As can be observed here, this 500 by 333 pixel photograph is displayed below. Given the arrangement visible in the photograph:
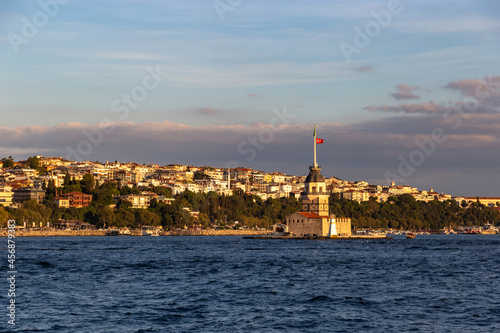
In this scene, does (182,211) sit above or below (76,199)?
below

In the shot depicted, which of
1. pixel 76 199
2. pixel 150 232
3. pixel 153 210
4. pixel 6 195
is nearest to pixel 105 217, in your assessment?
pixel 150 232

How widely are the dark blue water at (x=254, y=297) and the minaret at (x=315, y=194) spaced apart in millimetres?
54473

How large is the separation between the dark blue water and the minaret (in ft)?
179

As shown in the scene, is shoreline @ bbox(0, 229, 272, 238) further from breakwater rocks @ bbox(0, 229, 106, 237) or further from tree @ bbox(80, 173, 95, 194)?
tree @ bbox(80, 173, 95, 194)

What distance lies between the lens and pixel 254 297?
100.0 ft

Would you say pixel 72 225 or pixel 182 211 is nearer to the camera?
pixel 72 225

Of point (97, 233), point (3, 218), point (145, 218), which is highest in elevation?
point (145, 218)

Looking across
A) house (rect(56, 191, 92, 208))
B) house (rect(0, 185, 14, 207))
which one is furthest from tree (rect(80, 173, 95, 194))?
house (rect(0, 185, 14, 207))

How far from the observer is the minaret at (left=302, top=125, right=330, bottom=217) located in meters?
102

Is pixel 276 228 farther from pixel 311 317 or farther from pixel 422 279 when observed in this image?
pixel 311 317

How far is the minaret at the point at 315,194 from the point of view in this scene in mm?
102188

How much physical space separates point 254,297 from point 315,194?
2858 inches

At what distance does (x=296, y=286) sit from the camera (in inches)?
1359

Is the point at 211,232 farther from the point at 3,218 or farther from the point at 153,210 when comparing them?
the point at 3,218
